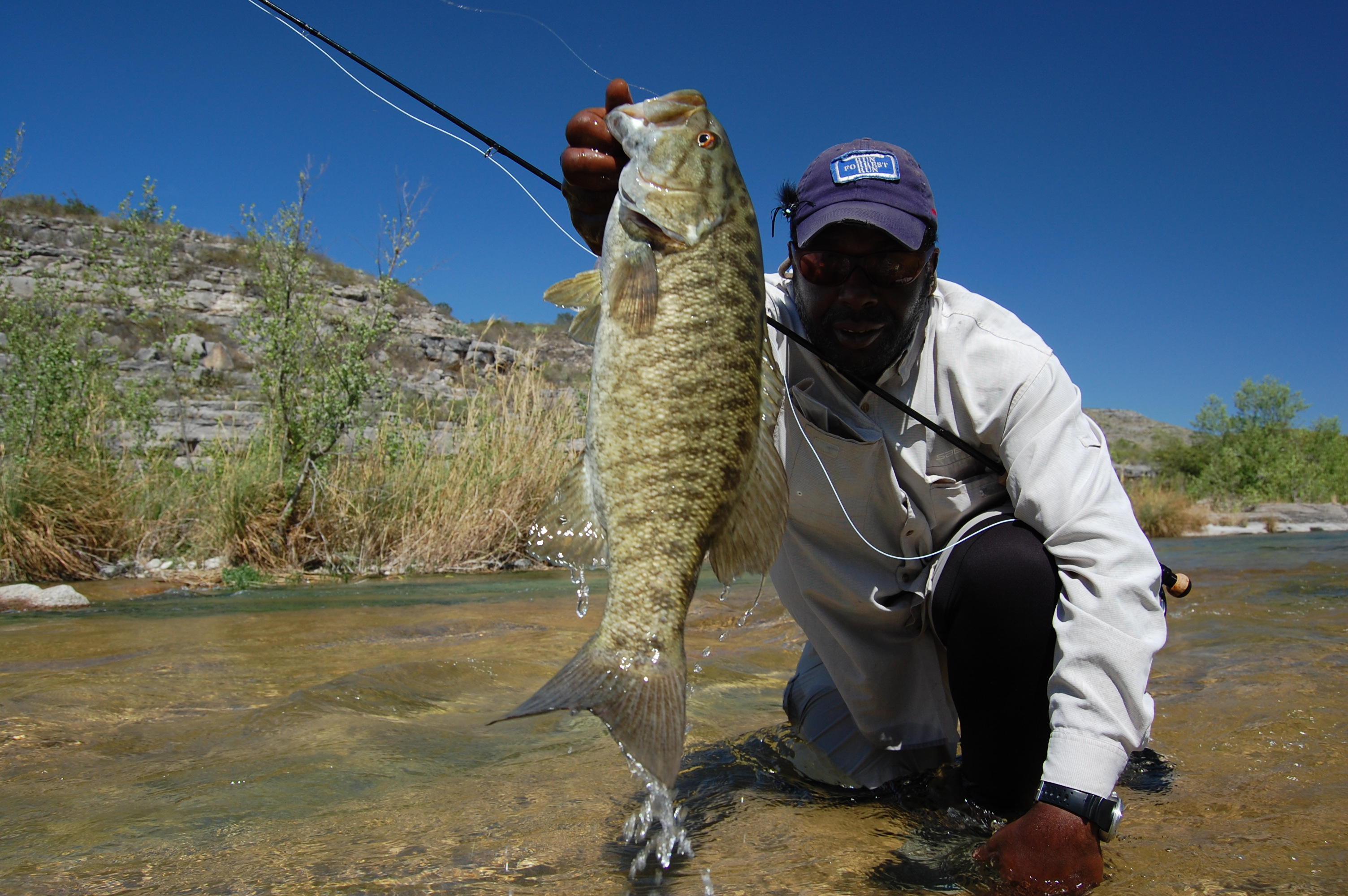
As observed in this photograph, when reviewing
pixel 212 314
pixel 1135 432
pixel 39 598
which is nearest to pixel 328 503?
pixel 39 598

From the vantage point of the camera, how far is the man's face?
2.18 meters

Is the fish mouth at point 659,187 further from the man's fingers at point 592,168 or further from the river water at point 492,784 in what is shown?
the river water at point 492,784

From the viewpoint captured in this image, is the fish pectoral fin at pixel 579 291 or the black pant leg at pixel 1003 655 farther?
the black pant leg at pixel 1003 655

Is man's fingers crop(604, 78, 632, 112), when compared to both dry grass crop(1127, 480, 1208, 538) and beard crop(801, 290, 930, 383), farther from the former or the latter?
dry grass crop(1127, 480, 1208, 538)

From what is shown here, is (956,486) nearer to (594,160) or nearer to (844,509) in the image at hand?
(844,509)

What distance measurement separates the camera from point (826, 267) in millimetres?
2219

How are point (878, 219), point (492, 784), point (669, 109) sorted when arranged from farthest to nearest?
1. point (492, 784)
2. point (878, 219)
3. point (669, 109)

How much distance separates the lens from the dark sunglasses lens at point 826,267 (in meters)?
2.20

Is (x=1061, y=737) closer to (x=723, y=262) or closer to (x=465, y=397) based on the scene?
(x=723, y=262)

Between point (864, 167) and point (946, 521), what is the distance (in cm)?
99

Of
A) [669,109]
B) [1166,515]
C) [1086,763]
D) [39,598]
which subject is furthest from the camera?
[1166,515]

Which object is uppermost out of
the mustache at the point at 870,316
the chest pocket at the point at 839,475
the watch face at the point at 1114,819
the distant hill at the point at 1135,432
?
the distant hill at the point at 1135,432

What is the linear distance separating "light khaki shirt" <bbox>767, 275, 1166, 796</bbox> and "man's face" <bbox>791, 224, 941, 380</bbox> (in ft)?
0.28

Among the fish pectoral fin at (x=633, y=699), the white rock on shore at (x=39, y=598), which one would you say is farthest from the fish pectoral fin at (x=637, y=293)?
the white rock on shore at (x=39, y=598)
